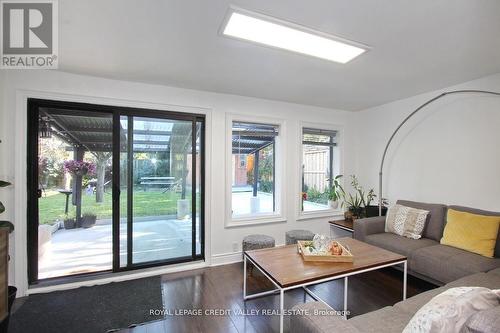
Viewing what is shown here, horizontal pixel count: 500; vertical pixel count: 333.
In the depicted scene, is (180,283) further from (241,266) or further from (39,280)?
(39,280)

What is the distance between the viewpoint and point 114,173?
9.42ft

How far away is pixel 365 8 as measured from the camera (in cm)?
156

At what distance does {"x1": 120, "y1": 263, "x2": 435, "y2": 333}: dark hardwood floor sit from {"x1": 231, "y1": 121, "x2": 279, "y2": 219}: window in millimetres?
996

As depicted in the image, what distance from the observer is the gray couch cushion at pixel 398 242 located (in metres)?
2.63

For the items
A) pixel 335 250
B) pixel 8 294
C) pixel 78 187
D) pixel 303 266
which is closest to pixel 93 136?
pixel 78 187

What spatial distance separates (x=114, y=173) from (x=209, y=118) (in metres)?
1.40

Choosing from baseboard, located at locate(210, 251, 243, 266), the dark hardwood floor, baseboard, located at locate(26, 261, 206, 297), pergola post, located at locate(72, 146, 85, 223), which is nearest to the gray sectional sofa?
the dark hardwood floor

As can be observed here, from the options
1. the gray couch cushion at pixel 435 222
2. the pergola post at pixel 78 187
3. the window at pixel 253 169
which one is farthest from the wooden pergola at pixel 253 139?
the gray couch cushion at pixel 435 222

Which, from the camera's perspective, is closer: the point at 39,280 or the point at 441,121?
the point at 39,280

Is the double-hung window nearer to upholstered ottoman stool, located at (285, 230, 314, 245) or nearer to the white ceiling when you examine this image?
upholstered ottoman stool, located at (285, 230, 314, 245)

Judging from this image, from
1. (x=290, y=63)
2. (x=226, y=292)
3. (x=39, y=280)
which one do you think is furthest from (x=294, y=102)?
(x=39, y=280)

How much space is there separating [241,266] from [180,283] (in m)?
0.86

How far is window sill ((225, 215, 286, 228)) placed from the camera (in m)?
3.41

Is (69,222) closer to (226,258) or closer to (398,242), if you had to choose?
(226,258)
